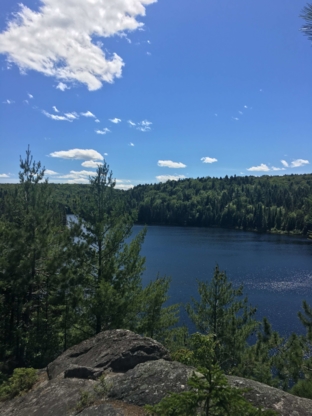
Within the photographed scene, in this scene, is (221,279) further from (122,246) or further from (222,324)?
(122,246)

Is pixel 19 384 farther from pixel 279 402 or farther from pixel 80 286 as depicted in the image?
pixel 279 402

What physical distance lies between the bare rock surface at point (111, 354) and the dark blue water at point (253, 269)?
73.4 feet

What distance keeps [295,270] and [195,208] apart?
351 ft

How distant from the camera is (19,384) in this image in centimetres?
860

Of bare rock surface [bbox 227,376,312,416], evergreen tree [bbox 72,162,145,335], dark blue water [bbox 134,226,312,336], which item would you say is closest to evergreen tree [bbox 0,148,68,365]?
evergreen tree [bbox 72,162,145,335]

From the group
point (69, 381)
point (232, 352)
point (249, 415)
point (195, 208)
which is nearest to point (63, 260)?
point (69, 381)

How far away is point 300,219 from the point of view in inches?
4257

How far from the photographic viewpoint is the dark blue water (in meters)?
35.7

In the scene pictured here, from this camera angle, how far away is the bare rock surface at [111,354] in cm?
835

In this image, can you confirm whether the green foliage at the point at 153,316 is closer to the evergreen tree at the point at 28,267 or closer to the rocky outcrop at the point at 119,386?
the evergreen tree at the point at 28,267

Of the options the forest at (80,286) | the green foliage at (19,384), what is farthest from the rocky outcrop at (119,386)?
the forest at (80,286)

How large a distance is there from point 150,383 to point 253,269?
51.4m

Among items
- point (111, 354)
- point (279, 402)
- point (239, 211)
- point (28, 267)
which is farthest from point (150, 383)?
point (239, 211)

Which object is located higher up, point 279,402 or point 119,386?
point 279,402
